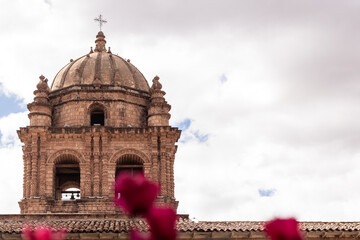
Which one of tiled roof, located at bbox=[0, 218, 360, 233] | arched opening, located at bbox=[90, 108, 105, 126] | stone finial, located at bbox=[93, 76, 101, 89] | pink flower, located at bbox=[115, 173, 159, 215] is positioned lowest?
pink flower, located at bbox=[115, 173, 159, 215]

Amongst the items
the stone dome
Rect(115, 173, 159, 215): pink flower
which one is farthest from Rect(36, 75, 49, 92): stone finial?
Rect(115, 173, 159, 215): pink flower

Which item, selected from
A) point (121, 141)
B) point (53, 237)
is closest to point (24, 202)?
point (121, 141)

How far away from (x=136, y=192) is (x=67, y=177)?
27.3 meters

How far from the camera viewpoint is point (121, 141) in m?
27.8

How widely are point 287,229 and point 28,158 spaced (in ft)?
86.6

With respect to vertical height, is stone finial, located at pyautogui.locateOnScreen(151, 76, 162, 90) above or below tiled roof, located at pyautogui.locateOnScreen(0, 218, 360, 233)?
above

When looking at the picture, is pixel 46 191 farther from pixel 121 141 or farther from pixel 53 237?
pixel 53 237

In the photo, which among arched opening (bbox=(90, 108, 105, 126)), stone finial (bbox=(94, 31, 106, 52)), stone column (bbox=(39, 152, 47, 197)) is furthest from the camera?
stone finial (bbox=(94, 31, 106, 52))

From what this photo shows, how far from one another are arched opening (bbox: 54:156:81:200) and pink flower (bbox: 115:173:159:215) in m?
26.0

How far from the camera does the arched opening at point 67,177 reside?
27.9 meters

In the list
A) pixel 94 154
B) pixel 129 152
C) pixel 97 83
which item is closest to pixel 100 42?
pixel 97 83

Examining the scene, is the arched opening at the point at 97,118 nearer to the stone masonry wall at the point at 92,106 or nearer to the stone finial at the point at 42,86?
the stone masonry wall at the point at 92,106

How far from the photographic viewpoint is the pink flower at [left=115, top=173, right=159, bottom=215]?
2139 mm

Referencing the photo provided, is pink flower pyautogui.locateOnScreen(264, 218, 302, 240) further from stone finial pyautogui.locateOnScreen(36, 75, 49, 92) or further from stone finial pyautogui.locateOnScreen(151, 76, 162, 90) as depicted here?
stone finial pyautogui.locateOnScreen(36, 75, 49, 92)
